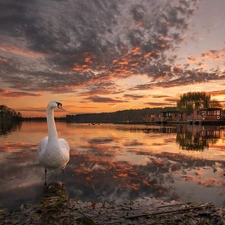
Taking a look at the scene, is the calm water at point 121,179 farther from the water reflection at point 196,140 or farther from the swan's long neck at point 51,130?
the water reflection at point 196,140

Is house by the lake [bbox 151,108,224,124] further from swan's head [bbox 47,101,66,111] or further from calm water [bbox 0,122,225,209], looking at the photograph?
swan's head [bbox 47,101,66,111]

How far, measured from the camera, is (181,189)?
662 cm

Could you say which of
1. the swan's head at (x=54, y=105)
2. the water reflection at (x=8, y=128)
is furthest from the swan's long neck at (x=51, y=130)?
the water reflection at (x=8, y=128)

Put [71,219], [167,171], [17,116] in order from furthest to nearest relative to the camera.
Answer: [17,116] < [167,171] < [71,219]

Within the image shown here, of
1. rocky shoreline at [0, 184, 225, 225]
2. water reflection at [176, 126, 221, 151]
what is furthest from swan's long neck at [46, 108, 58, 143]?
water reflection at [176, 126, 221, 151]

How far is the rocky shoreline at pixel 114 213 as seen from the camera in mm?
4324

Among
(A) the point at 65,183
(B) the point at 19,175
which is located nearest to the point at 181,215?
(A) the point at 65,183

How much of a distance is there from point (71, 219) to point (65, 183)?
3025 millimetres

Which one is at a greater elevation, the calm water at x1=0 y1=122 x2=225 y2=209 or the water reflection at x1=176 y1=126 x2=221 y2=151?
the water reflection at x1=176 y1=126 x2=221 y2=151

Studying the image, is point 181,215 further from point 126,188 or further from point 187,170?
point 187,170

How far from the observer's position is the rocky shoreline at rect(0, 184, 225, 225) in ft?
14.2

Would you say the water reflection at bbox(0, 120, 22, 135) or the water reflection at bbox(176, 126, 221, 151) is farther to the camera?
the water reflection at bbox(0, 120, 22, 135)

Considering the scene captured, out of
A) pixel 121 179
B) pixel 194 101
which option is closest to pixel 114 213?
pixel 121 179

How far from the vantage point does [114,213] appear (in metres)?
4.70
